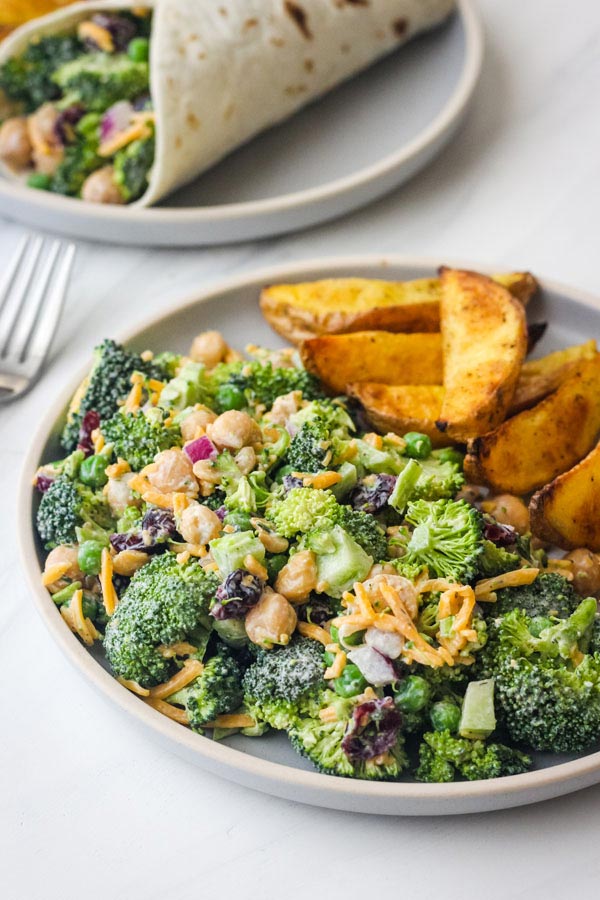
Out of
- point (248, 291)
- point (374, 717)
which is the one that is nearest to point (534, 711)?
point (374, 717)

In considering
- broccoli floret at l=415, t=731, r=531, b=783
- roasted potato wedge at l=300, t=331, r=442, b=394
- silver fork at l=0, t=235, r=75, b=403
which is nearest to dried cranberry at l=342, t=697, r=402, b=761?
broccoli floret at l=415, t=731, r=531, b=783

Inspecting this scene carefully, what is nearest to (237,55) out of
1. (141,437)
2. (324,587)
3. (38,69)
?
(38,69)

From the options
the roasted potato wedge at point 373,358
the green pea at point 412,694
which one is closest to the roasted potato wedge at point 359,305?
the roasted potato wedge at point 373,358

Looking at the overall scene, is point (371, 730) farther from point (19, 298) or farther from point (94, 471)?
point (19, 298)

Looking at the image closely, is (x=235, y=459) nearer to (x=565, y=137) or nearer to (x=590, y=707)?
(x=590, y=707)

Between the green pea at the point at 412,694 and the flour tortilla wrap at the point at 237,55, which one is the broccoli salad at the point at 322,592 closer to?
the green pea at the point at 412,694
